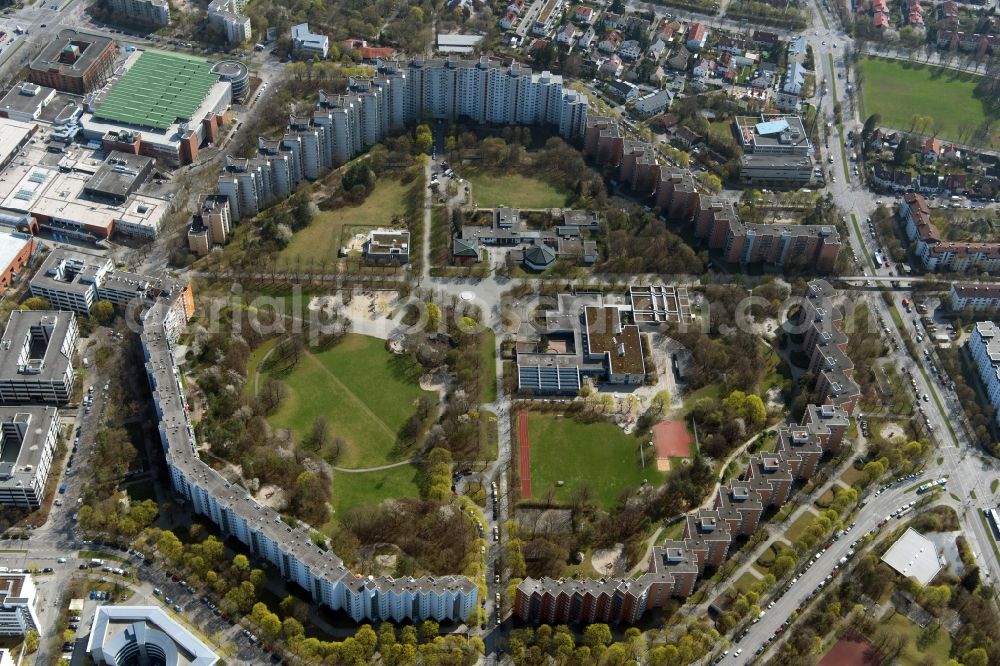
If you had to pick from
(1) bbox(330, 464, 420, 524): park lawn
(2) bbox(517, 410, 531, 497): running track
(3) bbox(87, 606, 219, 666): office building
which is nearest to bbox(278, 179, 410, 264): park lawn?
(1) bbox(330, 464, 420, 524): park lawn

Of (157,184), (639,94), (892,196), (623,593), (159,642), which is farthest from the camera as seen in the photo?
(639,94)

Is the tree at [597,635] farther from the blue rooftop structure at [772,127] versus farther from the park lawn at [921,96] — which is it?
the park lawn at [921,96]

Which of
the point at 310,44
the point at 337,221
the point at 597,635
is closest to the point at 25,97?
the point at 310,44

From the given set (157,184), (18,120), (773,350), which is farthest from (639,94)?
(18,120)

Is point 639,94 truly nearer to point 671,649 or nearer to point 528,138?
point 528,138

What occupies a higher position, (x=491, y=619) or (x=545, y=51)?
(x=545, y=51)

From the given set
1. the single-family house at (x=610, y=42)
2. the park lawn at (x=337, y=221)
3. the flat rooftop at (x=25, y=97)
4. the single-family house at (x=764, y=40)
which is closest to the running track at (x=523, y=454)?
the park lawn at (x=337, y=221)

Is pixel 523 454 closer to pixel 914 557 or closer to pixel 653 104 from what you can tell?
pixel 914 557
